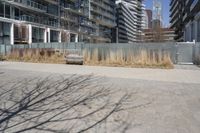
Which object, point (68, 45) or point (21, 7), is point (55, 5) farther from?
point (68, 45)

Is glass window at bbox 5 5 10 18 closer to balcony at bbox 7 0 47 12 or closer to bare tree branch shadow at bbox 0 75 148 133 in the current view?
balcony at bbox 7 0 47 12

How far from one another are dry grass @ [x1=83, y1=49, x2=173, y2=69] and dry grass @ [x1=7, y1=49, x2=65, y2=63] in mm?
2952

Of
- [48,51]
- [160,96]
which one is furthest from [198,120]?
[48,51]

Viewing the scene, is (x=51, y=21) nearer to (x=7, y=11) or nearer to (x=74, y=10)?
(x=74, y=10)

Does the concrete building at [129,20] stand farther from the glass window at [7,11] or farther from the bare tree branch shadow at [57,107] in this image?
the bare tree branch shadow at [57,107]

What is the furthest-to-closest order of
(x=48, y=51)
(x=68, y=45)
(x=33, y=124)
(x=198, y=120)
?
(x=68, y=45) → (x=48, y=51) → (x=198, y=120) → (x=33, y=124)

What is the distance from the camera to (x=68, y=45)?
→ 33188 millimetres

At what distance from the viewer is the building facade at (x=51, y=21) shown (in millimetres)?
43906

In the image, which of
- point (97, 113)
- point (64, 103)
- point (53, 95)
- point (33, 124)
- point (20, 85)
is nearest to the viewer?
point (33, 124)

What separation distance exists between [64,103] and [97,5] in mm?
84639

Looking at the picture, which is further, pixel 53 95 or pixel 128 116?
pixel 53 95

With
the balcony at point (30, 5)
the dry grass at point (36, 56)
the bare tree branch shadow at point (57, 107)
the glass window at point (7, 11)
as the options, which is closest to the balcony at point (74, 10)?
the balcony at point (30, 5)

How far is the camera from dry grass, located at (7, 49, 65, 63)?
88.2ft

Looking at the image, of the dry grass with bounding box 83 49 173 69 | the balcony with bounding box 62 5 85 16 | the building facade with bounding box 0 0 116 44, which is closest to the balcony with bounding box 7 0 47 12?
the building facade with bounding box 0 0 116 44
